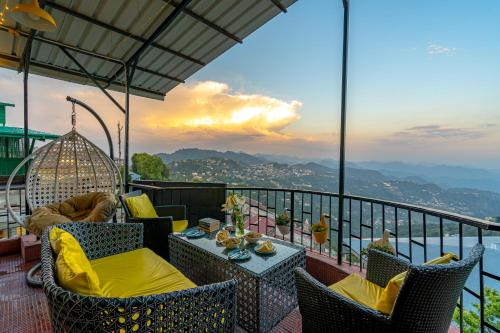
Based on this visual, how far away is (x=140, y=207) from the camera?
2998 millimetres

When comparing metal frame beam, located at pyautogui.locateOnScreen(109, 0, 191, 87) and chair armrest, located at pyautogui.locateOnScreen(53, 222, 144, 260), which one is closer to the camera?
chair armrest, located at pyautogui.locateOnScreen(53, 222, 144, 260)

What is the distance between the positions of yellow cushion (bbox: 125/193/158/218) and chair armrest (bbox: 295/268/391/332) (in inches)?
93.6

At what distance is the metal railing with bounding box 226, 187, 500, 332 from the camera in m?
1.42

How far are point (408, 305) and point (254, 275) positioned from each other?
0.96 meters

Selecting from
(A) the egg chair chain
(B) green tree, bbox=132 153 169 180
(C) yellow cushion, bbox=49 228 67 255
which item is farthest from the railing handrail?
(B) green tree, bbox=132 153 169 180

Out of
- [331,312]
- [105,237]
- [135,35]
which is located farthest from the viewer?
[135,35]

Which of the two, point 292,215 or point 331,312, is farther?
point 292,215

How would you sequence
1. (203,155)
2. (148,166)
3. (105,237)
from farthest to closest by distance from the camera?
(148,166), (203,155), (105,237)

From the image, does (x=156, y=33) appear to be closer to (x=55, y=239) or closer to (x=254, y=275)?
(x=55, y=239)

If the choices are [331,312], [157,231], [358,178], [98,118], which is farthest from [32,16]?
[358,178]

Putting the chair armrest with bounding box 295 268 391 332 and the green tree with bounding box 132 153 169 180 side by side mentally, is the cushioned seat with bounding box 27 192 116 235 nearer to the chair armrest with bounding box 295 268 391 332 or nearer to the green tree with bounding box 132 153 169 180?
the chair armrest with bounding box 295 268 391 332

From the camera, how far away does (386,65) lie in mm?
4172

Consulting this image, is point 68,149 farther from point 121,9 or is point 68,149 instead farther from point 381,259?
point 381,259

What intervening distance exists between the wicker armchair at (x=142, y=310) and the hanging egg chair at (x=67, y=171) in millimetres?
2273
